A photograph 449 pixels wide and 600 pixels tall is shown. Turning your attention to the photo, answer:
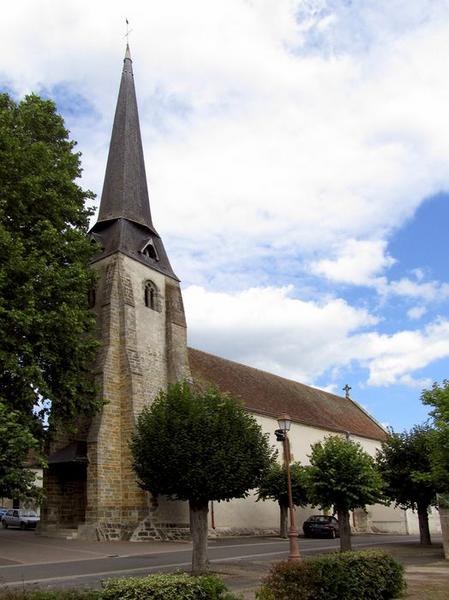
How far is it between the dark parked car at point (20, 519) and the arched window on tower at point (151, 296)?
55.5ft

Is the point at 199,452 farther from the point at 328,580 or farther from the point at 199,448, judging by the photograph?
the point at 328,580

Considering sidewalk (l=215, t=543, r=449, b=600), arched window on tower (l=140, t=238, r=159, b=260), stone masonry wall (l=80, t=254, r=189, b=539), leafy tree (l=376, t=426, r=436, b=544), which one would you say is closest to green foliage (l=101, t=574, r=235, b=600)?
sidewalk (l=215, t=543, r=449, b=600)

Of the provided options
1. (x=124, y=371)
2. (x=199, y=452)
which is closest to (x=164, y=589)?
(x=199, y=452)

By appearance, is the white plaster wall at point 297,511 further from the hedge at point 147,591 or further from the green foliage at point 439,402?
the hedge at point 147,591

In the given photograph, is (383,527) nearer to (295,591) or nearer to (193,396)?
(193,396)

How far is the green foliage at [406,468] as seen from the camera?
86.2 feet

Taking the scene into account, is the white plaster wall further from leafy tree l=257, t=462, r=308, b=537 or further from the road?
the road

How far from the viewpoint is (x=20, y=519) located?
3750 centimetres

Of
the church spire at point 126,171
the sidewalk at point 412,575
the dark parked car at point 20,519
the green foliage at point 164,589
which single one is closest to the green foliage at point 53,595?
the green foliage at point 164,589

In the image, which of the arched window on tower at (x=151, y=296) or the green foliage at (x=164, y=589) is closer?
the green foliage at (x=164, y=589)

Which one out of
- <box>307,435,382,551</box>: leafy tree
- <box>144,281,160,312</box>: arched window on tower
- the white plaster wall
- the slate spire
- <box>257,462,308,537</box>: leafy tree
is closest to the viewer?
<box>307,435,382,551</box>: leafy tree

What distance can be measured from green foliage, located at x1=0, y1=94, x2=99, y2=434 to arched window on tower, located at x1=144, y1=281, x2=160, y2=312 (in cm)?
697

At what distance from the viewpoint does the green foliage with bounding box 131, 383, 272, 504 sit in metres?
15.8

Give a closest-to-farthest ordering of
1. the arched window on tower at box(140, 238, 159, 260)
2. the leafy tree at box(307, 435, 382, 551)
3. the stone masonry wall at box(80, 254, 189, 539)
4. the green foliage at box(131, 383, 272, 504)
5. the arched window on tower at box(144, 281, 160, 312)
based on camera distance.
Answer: the green foliage at box(131, 383, 272, 504), the leafy tree at box(307, 435, 382, 551), the stone masonry wall at box(80, 254, 189, 539), the arched window on tower at box(144, 281, 160, 312), the arched window on tower at box(140, 238, 159, 260)
